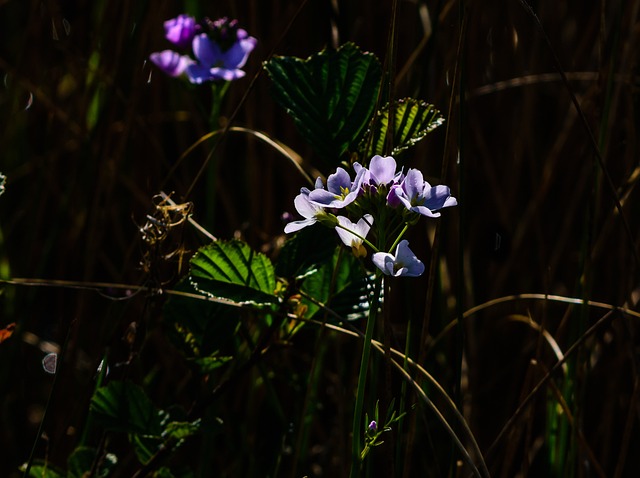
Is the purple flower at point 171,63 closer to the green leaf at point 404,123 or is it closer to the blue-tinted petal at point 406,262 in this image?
the green leaf at point 404,123

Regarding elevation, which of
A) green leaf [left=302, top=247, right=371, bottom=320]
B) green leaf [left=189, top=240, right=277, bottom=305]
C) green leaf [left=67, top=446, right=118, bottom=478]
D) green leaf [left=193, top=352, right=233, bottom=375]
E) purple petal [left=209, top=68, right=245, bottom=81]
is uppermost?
purple petal [left=209, top=68, right=245, bottom=81]

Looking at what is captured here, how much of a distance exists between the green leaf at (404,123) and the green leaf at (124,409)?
1.14ft

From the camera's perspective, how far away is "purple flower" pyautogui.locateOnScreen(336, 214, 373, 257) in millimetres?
637

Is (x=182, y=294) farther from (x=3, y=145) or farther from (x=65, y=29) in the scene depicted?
(x=65, y=29)

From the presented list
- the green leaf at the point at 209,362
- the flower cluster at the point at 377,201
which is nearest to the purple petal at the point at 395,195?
the flower cluster at the point at 377,201

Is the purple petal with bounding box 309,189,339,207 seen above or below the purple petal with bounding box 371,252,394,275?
above

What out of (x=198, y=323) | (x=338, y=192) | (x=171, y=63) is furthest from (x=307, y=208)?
(x=171, y=63)

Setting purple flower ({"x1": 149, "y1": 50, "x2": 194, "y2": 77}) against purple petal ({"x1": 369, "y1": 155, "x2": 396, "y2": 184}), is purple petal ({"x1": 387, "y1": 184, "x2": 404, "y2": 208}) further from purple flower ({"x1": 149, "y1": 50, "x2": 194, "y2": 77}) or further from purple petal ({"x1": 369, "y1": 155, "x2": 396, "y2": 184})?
purple flower ({"x1": 149, "y1": 50, "x2": 194, "y2": 77})

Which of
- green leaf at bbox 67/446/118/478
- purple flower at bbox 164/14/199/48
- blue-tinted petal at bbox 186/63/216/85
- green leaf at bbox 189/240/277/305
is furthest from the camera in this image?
purple flower at bbox 164/14/199/48

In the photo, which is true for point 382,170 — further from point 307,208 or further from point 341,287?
point 341,287

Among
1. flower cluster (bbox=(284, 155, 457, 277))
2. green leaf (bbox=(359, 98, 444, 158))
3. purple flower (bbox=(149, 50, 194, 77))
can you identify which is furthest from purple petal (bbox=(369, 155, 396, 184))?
purple flower (bbox=(149, 50, 194, 77))

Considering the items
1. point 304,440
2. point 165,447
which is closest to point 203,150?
point 304,440

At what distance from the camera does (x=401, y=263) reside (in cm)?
59

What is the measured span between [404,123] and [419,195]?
0.50 ft
